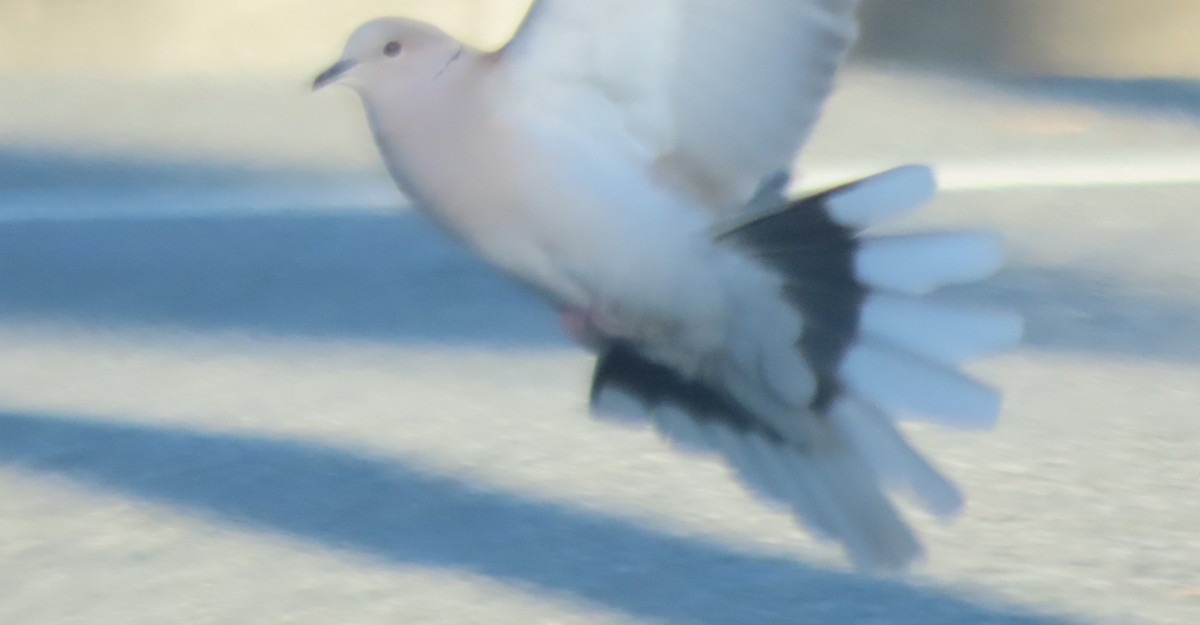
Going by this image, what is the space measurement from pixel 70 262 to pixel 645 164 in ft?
13.6

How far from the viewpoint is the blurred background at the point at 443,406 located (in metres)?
3.20

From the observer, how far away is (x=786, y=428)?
2.07 m

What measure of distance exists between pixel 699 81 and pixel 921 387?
395 mm

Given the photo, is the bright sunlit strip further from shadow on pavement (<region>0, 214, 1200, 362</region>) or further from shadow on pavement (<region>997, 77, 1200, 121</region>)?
shadow on pavement (<region>997, 77, 1200, 121</region>)

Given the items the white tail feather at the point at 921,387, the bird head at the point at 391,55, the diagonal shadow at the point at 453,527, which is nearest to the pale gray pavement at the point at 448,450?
the diagonal shadow at the point at 453,527

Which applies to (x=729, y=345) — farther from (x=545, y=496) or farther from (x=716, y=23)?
(x=545, y=496)

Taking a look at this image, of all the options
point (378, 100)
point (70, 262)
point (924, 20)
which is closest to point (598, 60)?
point (378, 100)

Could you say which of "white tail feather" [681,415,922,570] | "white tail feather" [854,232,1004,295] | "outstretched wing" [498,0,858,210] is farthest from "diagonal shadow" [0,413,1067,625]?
"outstretched wing" [498,0,858,210]

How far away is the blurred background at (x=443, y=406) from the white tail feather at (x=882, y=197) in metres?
1.35

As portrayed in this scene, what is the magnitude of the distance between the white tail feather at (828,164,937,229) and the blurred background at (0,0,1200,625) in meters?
1.35

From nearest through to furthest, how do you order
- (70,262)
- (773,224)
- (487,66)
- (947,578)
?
(487,66) → (773,224) → (947,578) → (70,262)

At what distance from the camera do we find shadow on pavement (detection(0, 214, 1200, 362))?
463cm

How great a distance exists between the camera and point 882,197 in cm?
181

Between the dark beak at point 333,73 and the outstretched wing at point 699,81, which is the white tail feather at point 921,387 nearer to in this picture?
the outstretched wing at point 699,81
